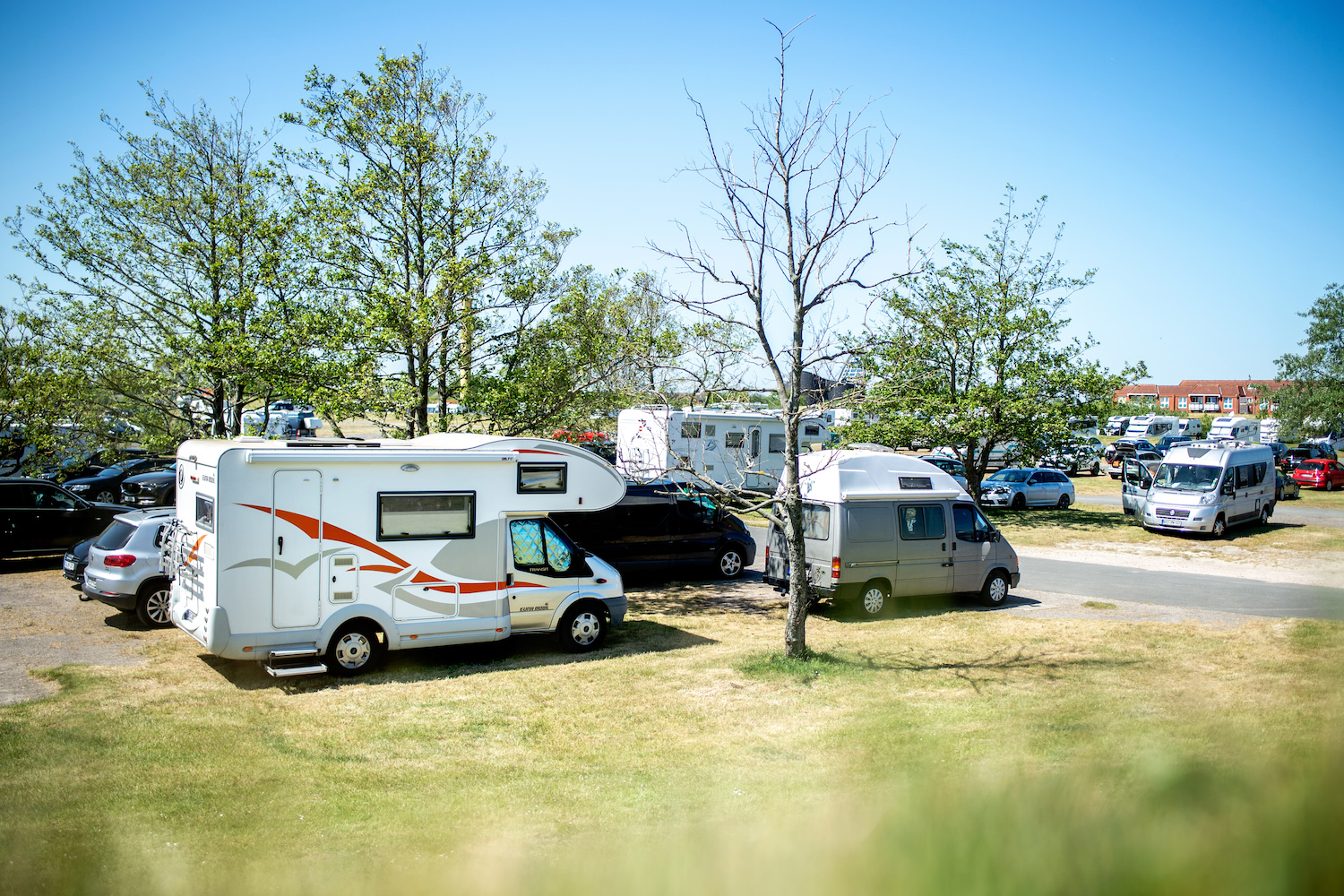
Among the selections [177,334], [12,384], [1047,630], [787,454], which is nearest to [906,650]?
[1047,630]

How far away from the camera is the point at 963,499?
47.4 ft

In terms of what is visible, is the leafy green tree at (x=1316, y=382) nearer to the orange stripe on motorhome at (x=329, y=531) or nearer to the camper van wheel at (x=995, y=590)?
the camper van wheel at (x=995, y=590)

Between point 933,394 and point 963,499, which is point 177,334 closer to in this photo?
point 963,499

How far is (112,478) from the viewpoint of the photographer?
83.3 ft

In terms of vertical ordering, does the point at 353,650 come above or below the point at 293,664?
above

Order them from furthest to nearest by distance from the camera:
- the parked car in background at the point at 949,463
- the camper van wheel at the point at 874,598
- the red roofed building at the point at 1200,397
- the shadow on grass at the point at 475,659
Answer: the red roofed building at the point at 1200,397
the parked car in background at the point at 949,463
the camper van wheel at the point at 874,598
the shadow on grass at the point at 475,659

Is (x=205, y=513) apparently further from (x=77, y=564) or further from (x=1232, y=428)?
(x=1232, y=428)

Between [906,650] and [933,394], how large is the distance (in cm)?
1719

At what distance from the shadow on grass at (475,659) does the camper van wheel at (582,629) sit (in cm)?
13

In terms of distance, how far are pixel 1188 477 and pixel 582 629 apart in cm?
2050

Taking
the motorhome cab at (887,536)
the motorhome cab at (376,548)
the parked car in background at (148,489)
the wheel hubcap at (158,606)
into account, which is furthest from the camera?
the parked car in background at (148,489)

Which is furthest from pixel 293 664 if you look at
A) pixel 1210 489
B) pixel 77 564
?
pixel 1210 489

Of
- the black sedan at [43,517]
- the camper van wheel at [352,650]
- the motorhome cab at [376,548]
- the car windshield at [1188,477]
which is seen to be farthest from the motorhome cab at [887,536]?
the black sedan at [43,517]

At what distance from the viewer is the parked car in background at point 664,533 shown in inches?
617
